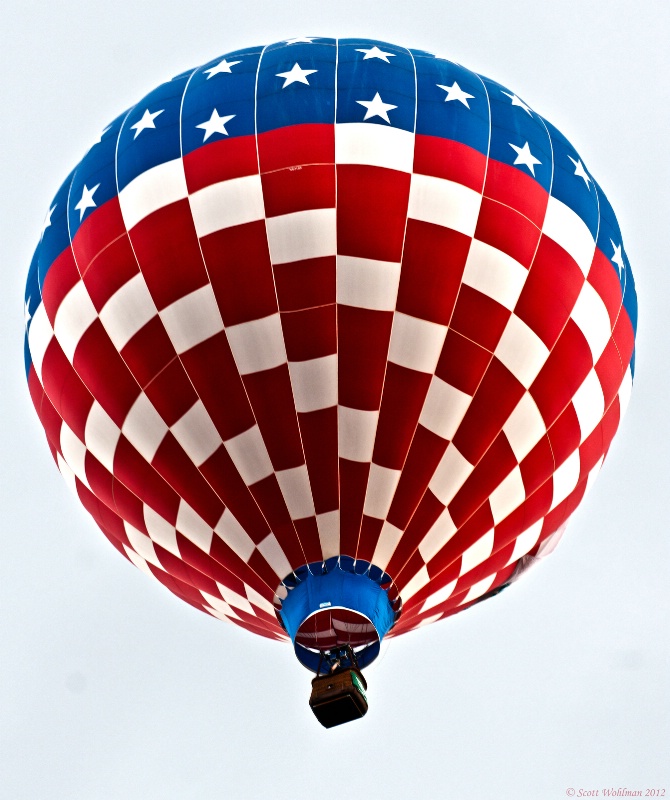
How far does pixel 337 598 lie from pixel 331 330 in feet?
5.92

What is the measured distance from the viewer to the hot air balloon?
1122 cm

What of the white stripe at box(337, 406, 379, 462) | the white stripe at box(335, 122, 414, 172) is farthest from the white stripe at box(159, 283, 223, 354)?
the white stripe at box(335, 122, 414, 172)

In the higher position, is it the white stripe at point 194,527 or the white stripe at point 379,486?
the white stripe at point 194,527

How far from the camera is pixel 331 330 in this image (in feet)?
36.7

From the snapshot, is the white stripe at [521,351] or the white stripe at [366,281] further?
the white stripe at [521,351]

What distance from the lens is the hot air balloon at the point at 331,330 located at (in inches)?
442

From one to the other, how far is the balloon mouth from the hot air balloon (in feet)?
0.06

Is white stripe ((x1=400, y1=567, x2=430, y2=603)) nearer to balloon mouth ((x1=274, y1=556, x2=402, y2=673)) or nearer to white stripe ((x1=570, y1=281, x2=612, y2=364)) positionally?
balloon mouth ((x1=274, y1=556, x2=402, y2=673))

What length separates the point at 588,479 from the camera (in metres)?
12.8

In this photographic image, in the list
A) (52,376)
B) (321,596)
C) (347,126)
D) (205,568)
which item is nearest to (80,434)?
(52,376)

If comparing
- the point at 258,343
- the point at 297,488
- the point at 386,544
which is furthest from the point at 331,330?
the point at 386,544

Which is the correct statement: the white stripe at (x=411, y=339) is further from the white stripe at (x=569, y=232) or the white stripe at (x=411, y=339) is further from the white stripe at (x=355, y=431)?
the white stripe at (x=569, y=232)

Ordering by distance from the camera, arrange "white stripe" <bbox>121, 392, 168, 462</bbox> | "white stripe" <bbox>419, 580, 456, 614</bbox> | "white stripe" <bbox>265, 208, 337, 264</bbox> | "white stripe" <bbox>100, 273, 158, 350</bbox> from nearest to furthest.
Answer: "white stripe" <bbox>265, 208, 337, 264</bbox> → "white stripe" <bbox>100, 273, 158, 350</bbox> → "white stripe" <bbox>121, 392, 168, 462</bbox> → "white stripe" <bbox>419, 580, 456, 614</bbox>

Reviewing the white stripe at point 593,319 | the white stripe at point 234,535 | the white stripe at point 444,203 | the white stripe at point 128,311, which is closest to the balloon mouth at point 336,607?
the white stripe at point 234,535
